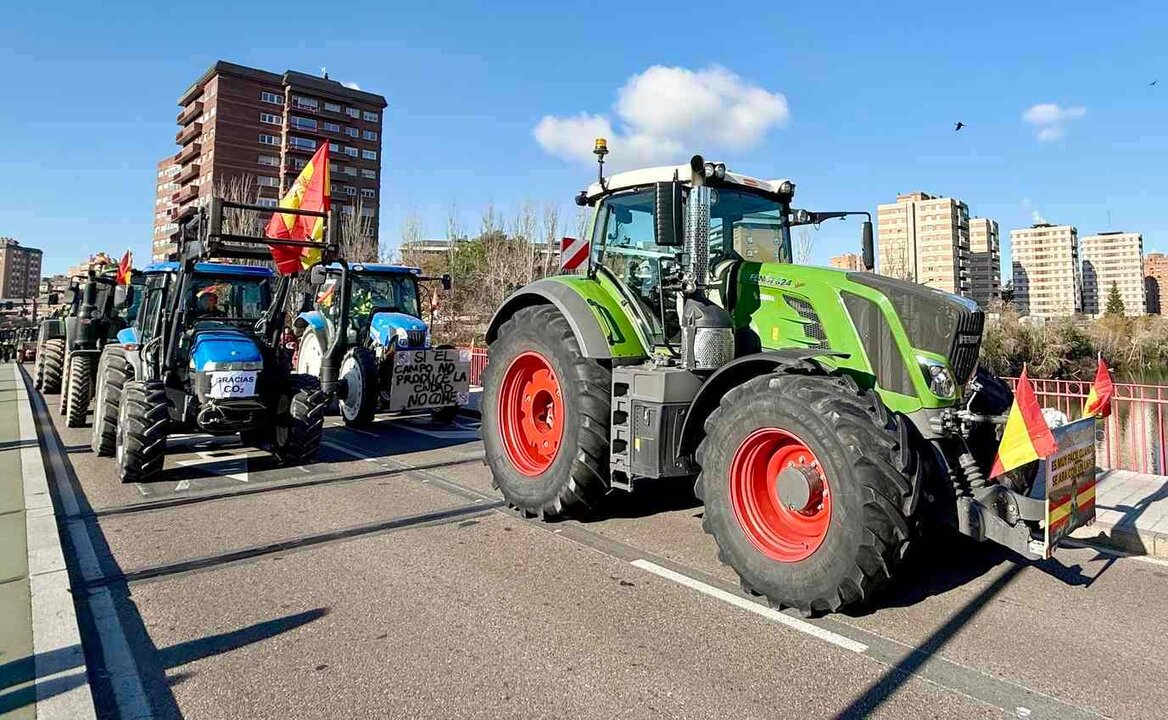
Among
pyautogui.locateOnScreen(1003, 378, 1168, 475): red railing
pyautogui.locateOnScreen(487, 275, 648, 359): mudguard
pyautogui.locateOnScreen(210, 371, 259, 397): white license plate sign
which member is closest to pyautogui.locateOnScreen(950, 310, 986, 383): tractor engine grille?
pyautogui.locateOnScreen(487, 275, 648, 359): mudguard

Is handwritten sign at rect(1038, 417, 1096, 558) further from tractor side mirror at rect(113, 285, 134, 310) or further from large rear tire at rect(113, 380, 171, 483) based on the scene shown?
tractor side mirror at rect(113, 285, 134, 310)

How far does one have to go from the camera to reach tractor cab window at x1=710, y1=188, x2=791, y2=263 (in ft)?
16.3

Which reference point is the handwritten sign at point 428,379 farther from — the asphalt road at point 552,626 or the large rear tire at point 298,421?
the asphalt road at point 552,626

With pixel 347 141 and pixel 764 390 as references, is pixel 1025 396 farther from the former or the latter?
pixel 347 141

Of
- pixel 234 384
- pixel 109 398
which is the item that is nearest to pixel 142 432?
pixel 234 384

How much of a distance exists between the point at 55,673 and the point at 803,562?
11.4ft

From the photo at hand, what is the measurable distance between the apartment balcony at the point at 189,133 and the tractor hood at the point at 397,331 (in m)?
69.6

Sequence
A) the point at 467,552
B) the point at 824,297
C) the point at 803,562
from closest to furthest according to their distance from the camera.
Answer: the point at 803,562, the point at 824,297, the point at 467,552

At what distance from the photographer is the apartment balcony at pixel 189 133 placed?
67875mm

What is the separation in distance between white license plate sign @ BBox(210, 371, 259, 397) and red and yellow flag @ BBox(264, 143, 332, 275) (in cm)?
159

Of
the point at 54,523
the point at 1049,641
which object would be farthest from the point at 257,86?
the point at 1049,641

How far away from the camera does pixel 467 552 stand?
4602 millimetres

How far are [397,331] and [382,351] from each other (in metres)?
0.40

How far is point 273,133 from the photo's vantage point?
66500mm
